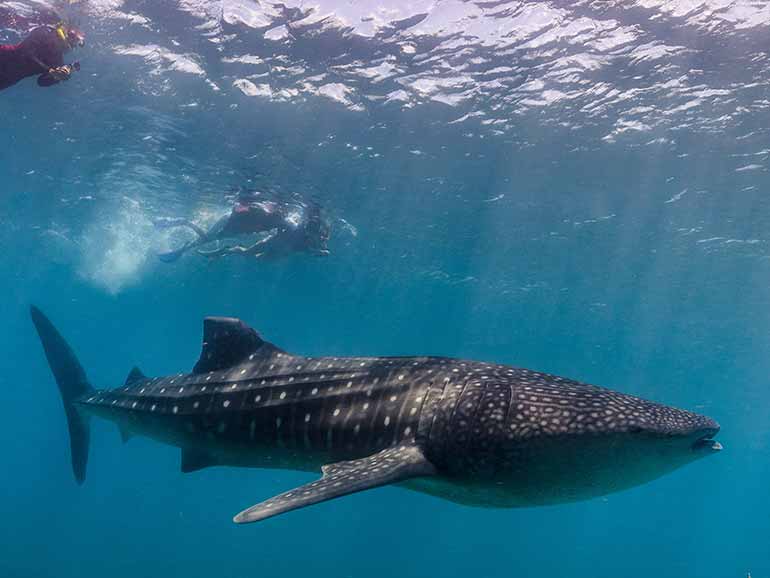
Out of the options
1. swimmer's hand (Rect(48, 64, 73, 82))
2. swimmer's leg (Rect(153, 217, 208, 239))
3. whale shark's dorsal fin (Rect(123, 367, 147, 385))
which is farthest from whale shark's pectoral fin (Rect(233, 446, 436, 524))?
swimmer's leg (Rect(153, 217, 208, 239))

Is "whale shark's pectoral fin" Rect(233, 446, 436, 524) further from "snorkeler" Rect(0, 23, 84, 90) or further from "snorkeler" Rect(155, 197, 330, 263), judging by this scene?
"snorkeler" Rect(155, 197, 330, 263)

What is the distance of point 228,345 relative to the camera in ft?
22.2

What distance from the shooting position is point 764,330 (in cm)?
3675

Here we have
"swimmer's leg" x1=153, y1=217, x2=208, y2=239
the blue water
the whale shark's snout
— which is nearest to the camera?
the whale shark's snout

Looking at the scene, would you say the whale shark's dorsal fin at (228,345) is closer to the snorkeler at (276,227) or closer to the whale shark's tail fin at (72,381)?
the whale shark's tail fin at (72,381)

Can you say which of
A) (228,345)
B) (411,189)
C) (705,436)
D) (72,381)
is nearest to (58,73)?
(228,345)

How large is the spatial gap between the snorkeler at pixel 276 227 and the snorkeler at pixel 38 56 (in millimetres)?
18250

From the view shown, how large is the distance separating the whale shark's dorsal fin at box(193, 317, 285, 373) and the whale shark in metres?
0.02

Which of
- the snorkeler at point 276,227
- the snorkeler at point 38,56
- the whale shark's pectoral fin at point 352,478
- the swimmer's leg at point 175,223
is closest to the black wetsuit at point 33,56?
the snorkeler at point 38,56

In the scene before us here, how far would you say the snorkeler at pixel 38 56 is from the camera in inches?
292

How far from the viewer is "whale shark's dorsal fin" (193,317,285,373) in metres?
6.59

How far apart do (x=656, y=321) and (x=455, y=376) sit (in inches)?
1470

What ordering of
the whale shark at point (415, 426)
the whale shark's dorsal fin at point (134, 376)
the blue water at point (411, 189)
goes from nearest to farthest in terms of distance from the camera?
the whale shark at point (415, 426) → the whale shark's dorsal fin at point (134, 376) → the blue water at point (411, 189)

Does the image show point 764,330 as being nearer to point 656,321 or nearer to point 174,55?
point 656,321
